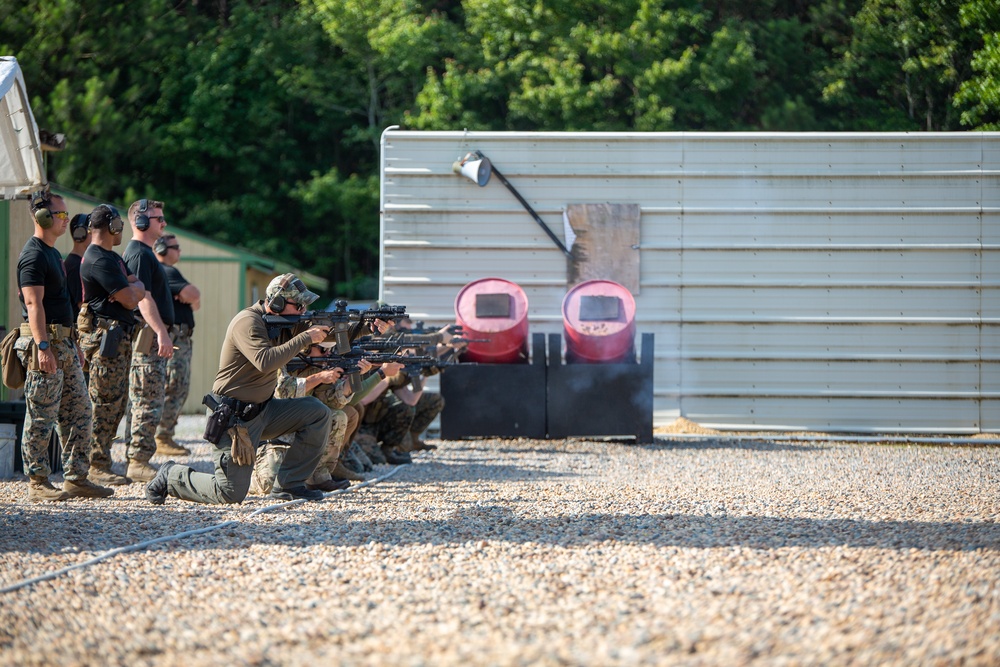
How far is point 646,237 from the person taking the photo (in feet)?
43.4

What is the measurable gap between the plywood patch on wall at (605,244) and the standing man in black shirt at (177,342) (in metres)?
4.58

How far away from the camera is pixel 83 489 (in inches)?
296

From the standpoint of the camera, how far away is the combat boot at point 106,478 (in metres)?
8.37

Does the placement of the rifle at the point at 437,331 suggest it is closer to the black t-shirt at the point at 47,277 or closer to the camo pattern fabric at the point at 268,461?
the camo pattern fabric at the point at 268,461

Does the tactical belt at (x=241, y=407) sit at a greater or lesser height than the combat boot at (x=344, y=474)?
greater

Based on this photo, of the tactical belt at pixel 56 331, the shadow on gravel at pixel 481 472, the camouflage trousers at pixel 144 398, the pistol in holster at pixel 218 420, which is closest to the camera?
the pistol in holster at pixel 218 420

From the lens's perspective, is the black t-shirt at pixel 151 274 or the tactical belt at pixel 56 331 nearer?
the tactical belt at pixel 56 331

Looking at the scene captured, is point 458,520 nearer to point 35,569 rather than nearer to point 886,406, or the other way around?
point 35,569

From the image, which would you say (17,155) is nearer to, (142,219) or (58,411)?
(142,219)

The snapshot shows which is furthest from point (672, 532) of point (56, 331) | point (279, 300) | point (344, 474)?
point (56, 331)

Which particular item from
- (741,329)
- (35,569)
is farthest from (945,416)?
(35,569)

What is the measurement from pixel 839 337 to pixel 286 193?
70.5ft

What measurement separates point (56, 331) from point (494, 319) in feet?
18.5

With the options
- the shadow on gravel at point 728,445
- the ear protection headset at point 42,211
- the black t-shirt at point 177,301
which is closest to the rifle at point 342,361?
the ear protection headset at point 42,211
